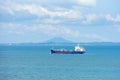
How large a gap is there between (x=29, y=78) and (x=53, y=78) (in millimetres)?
3228

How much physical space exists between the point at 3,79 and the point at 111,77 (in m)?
15.4

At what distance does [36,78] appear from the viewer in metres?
51.0

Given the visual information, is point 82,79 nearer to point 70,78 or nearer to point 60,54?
point 70,78

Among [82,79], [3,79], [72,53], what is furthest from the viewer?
[72,53]

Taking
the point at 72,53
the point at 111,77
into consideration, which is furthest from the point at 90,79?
the point at 72,53

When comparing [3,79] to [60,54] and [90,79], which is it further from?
[60,54]

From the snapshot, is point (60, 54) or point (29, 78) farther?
point (60, 54)

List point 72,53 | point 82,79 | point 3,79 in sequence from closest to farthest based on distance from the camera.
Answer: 1. point 3,79
2. point 82,79
3. point 72,53

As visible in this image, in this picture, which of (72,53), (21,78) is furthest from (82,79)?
(72,53)

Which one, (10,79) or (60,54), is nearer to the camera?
(10,79)

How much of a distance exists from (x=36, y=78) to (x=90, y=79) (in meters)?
7.30

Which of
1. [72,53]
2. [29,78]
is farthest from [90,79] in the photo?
[72,53]

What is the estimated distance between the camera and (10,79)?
4806cm

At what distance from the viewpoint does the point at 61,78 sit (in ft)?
167
